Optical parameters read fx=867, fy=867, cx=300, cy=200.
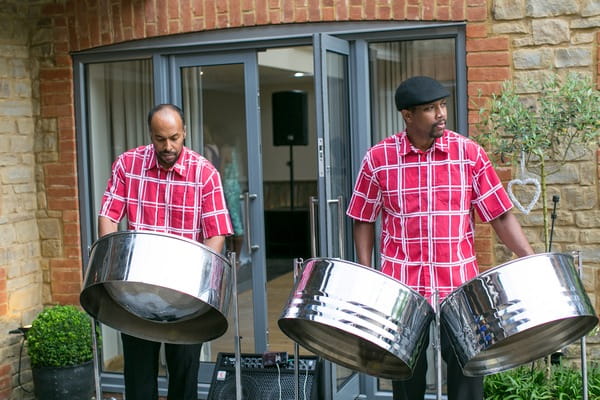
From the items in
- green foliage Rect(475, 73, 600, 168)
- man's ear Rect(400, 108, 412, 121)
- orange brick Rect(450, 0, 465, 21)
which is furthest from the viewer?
orange brick Rect(450, 0, 465, 21)

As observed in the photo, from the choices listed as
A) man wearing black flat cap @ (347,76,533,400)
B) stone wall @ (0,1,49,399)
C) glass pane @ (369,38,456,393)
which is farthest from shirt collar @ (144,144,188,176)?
stone wall @ (0,1,49,399)

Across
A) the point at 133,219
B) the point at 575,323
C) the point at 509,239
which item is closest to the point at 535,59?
the point at 509,239

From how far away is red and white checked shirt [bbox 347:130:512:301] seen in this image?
245 centimetres

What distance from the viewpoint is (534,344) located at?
2.32 metres

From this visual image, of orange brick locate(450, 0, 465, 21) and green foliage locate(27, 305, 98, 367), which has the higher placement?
orange brick locate(450, 0, 465, 21)

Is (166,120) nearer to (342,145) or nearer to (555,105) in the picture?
(342,145)

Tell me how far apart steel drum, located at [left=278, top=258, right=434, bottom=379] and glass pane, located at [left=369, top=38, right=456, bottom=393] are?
134 centimetres

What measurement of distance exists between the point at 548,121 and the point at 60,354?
86.5 inches

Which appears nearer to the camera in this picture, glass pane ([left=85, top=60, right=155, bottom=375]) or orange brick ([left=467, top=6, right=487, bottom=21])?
orange brick ([left=467, top=6, right=487, bottom=21])

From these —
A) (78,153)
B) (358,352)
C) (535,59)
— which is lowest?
(358,352)

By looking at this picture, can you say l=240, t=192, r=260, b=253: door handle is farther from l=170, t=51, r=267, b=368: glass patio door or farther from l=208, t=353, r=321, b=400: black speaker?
l=208, t=353, r=321, b=400: black speaker

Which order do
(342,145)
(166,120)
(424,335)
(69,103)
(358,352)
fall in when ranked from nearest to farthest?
1. (424,335)
2. (358,352)
3. (166,120)
4. (342,145)
5. (69,103)

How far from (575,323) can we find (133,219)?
4.53 ft

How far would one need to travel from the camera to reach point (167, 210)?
2.74 metres
